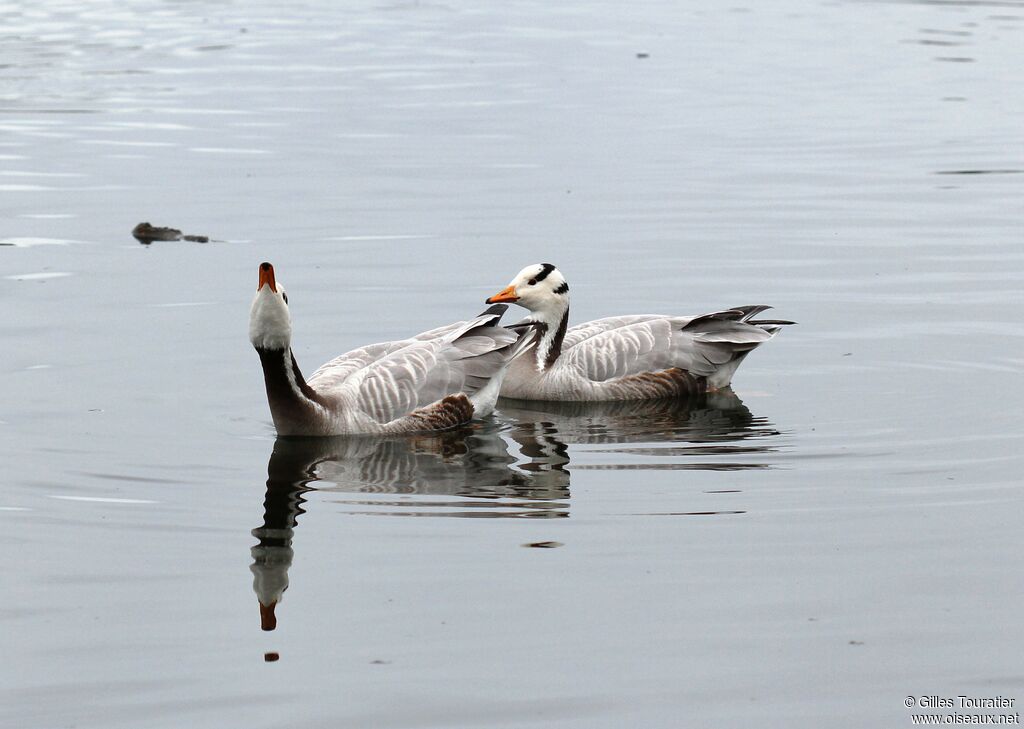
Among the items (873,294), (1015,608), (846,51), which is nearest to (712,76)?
(846,51)

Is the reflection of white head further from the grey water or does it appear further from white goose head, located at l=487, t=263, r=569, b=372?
white goose head, located at l=487, t=263, r=569, b=372

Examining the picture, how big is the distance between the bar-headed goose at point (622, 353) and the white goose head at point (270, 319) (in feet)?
8.59

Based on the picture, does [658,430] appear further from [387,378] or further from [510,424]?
[387,378]

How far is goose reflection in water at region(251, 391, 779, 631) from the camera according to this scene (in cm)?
1023

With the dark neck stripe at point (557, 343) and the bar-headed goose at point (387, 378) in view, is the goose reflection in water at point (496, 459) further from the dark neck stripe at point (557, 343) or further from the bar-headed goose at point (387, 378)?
the dark neck stripe at point (557, 343)

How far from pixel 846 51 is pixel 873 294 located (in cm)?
1940

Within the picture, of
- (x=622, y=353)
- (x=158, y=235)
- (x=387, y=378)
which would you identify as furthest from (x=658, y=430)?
(x=158, y=235)

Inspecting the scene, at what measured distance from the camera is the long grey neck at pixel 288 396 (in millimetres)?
11922

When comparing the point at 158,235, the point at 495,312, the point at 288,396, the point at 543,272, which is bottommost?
the point at 288,396

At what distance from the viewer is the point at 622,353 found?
1412 centimetres

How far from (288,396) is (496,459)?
1676 millimetres

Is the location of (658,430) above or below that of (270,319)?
below
